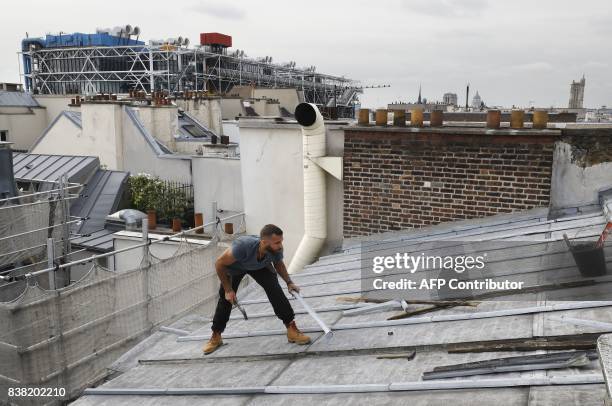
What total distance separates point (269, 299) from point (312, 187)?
452 centimetres

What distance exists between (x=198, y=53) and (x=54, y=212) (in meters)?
53.3

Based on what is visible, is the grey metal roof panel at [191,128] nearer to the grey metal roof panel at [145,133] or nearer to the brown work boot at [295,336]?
the grey metal roof panel at [145,133]

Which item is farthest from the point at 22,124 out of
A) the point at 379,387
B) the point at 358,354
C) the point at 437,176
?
the point at 379,387

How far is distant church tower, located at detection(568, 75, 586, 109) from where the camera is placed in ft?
145

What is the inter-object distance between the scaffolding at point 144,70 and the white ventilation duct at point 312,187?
52.1 meters

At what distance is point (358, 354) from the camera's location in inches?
192

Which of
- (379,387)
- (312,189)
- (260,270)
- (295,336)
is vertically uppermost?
(312,189)

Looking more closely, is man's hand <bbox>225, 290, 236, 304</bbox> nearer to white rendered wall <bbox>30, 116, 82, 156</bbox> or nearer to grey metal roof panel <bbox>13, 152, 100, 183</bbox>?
grey metal roof panel <bbox>13, 152, 100, 183</bbox>

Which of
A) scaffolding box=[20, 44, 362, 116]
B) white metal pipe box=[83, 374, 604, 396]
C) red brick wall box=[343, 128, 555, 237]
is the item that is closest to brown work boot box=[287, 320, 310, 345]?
white metal pipe box=[83, 374, 604, 396]

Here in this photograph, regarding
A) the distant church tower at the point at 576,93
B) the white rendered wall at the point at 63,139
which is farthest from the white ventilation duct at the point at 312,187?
the distant church tower at the point at 576,93

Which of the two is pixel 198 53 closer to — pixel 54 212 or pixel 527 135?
pixel 54 212

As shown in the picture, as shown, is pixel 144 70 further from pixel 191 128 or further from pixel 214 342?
pixel 214 342

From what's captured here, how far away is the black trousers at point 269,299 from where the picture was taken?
18.6ft

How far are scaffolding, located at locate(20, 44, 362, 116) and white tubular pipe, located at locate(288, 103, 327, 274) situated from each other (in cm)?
5209
